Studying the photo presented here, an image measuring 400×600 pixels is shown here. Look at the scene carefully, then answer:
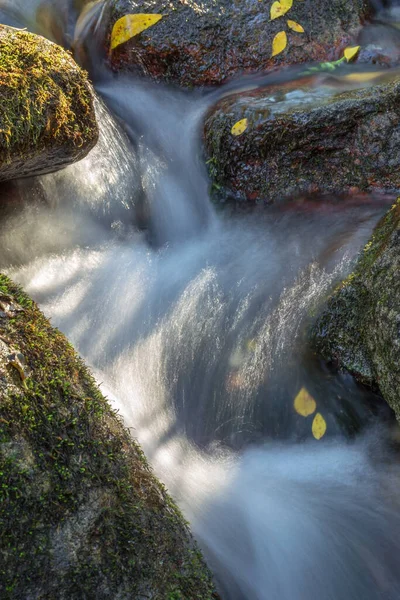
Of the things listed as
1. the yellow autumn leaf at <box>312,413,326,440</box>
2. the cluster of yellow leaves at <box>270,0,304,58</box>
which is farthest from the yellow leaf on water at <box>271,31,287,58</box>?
the yellow autumn leaf at <box>312,413,326,440</box>

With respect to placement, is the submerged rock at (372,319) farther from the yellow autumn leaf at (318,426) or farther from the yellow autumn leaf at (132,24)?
the yellow autumn leaf at (132,24)

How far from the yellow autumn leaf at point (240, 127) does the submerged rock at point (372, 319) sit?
1768 millimetres

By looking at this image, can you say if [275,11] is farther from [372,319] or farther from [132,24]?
[372,319]

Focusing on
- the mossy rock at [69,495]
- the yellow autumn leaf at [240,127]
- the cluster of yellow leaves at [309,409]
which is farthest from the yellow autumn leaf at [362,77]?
the mossy rock at [69,495]

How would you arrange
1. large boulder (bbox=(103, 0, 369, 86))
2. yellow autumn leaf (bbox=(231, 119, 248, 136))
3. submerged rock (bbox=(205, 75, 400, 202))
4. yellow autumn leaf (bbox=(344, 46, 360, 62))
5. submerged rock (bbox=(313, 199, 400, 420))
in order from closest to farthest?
1. submerged rock (bbox=(313, 199, 400, 420))
2. submerged rock (bbox=(205, 75, 400, 202))
3. yellow autumn leaf (bbox=(231, 119, 248, 136))
4. large boulder (bbox=(103, 0, 369, 86))
5. yellow autumn leaf (bbox=(344, 46, 360, 62))

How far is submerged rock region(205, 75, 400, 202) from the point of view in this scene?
482 cm

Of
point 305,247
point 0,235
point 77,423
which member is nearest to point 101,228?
point 0,235

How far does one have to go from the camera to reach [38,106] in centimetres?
347

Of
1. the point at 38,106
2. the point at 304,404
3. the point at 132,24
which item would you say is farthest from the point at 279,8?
the point at 304,404

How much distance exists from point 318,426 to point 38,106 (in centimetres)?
273

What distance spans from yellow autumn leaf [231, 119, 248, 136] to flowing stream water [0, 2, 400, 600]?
53cm

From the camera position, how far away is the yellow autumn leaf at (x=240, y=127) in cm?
500

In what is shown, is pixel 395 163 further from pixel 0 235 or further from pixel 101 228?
pixel 0 235

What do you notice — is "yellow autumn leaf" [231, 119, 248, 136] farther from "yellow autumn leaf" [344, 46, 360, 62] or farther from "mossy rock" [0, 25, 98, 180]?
"yellow autumn leaf" [344, 46, 360, 62]
